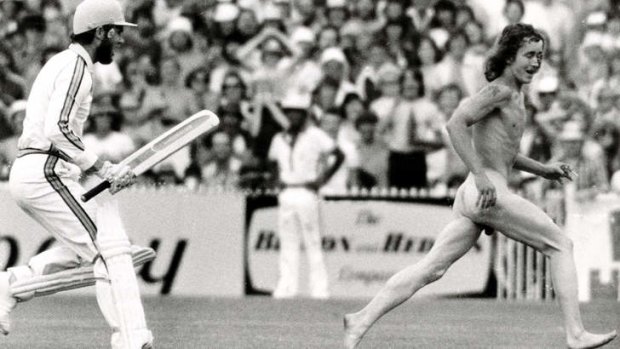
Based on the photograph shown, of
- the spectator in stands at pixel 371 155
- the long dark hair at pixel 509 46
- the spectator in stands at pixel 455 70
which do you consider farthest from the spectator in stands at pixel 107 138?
the long dark hair at pixel 509 46

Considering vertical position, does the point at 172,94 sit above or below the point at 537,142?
above

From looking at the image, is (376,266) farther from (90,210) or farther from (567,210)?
(90,210)

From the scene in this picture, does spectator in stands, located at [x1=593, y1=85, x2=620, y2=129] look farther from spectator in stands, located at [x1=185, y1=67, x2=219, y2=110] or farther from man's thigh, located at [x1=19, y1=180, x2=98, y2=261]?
man's thigh, located at [x1=19, y1=180, x2=98, y2=261]

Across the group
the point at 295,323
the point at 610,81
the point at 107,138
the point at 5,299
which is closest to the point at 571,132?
the point at 610,81

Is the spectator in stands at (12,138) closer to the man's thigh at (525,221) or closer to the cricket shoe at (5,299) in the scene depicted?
the cricket shoe at (5,299)

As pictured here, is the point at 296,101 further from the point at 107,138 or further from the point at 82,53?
the point at 82,53

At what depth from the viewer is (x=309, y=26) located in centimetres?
2142

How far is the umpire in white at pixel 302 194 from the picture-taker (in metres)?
19.2

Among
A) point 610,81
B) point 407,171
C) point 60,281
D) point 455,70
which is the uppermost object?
point 60,281

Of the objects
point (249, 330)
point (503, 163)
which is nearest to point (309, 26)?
point (249, 330)

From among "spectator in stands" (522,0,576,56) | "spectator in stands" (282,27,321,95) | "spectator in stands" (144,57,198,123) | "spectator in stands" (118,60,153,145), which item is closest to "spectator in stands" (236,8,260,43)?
"spectator in stands" (282,27,321,95)

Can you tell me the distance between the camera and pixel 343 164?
19422 mm

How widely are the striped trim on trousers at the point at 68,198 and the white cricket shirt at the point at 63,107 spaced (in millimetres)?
108

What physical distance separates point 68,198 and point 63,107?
66 centimetres
